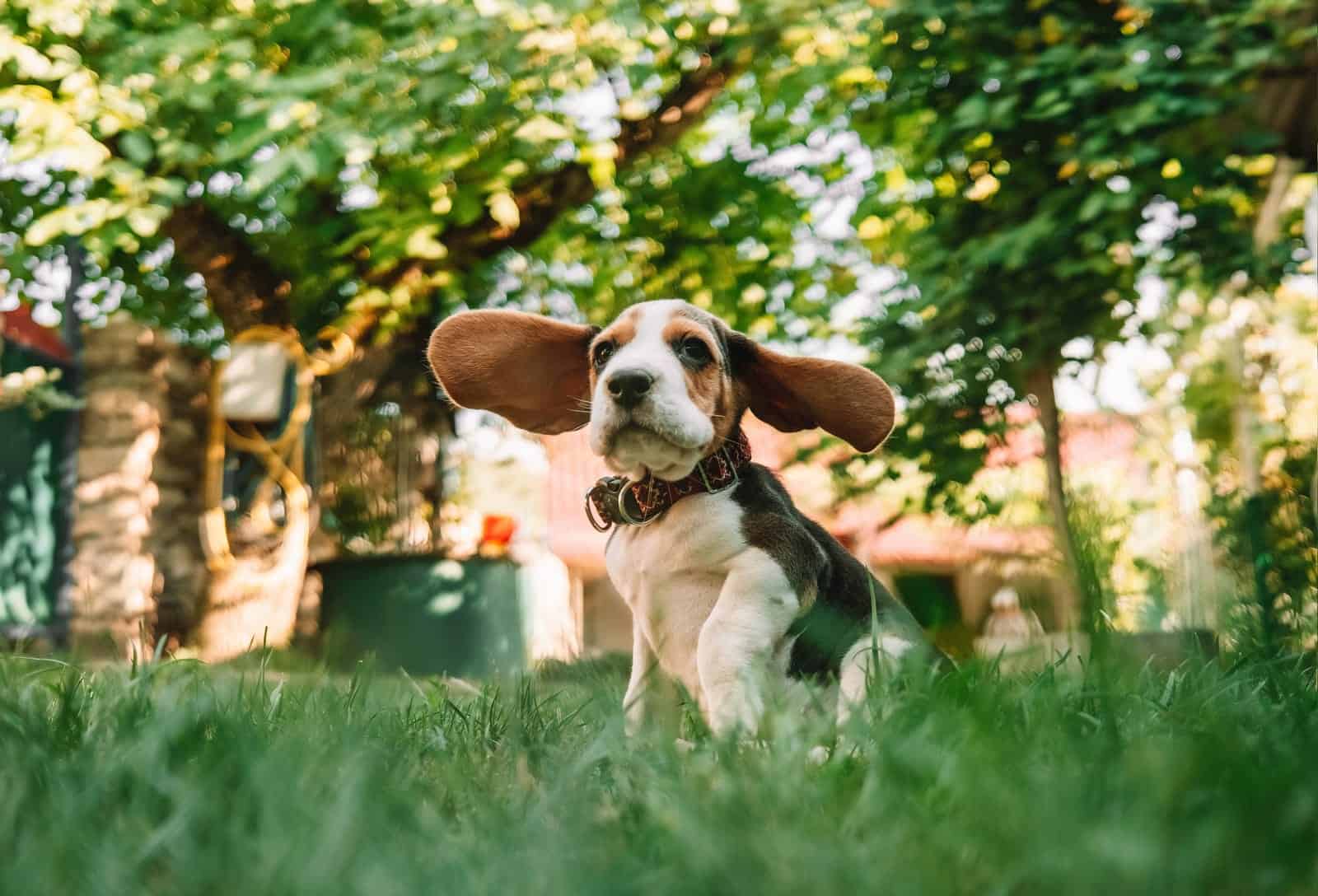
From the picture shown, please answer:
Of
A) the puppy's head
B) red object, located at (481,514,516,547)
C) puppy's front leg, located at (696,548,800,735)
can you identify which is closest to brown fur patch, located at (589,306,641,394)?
the puppy's head

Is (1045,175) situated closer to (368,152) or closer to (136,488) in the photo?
(368,152)

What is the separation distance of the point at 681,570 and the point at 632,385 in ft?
1.06

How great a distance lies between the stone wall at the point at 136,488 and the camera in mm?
7008

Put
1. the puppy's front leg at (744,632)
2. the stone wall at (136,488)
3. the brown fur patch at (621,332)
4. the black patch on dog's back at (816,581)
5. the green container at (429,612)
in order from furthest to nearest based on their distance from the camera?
the green container at (429,612), the stone wall at (136,488), the brown fur patch at (621,332), the black patch on dog's back at (816,581), the puppy's front leg at (744,632)

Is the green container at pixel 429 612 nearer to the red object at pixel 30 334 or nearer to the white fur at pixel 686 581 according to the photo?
the red object at pixel 30 334

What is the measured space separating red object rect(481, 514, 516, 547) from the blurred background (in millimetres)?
31

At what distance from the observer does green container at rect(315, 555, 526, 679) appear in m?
7.17

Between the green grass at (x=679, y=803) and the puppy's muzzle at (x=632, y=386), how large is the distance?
0.55 meters

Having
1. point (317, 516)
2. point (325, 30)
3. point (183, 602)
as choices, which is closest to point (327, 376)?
point (317, 516)

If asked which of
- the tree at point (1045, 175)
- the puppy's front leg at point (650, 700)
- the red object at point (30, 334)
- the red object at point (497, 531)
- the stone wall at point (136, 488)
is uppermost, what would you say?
the puppy's front leg at point (650, 700)

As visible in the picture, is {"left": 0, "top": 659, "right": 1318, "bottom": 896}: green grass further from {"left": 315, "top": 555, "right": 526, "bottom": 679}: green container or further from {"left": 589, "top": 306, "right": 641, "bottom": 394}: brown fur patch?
{"left": 315, "top": 555, "right": 526, "bottom": 679}: green container

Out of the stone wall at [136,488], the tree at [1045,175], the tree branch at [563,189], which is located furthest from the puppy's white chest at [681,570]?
the stone wall at [136,488]

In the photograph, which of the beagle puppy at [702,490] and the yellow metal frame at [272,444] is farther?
the yellow metal frame at [272,444]

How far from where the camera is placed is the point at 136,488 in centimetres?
721
